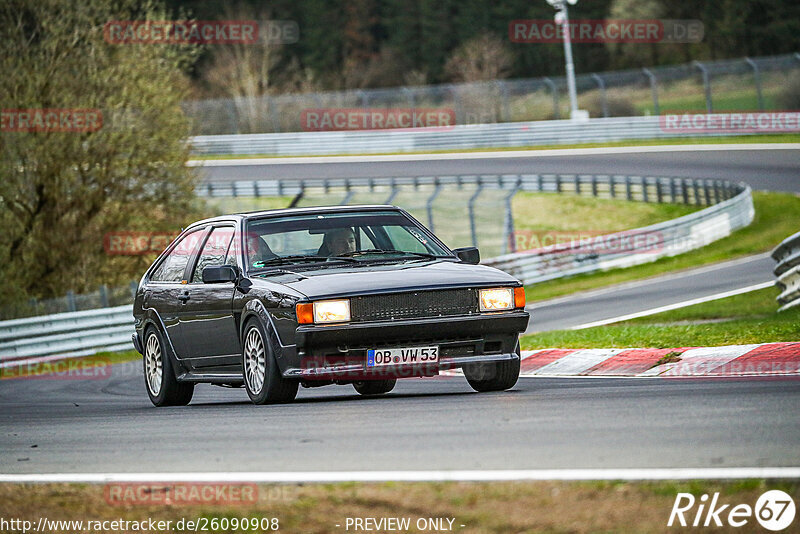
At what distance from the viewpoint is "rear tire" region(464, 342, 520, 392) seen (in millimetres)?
9781

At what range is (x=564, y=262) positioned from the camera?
3091 centimetres

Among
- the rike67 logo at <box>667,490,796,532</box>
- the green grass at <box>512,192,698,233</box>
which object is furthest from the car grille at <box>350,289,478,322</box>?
the green grass at <box>512,192,698,233</box>

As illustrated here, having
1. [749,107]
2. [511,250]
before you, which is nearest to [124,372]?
[511,250]

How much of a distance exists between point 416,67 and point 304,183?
50699 mm

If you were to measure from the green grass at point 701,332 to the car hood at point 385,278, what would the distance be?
3.50 metres

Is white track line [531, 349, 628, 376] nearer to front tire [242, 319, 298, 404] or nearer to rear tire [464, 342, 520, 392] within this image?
rear tire [464, 342, 520, 392]

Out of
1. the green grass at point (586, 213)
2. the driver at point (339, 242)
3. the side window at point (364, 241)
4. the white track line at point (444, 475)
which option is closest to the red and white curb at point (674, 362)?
the side window at point (364, 241)

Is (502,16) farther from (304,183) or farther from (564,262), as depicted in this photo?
(564,262)

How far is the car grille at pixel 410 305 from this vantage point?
9094 millimetres

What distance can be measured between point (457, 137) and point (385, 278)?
45023 mm

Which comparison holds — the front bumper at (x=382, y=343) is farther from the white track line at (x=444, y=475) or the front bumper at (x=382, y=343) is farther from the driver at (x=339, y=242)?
the white track line at (x=444, y=475)

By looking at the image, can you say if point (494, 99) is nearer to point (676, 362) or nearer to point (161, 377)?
point (676, 362)

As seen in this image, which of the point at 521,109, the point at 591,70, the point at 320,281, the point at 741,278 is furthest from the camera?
the point at 591,70
